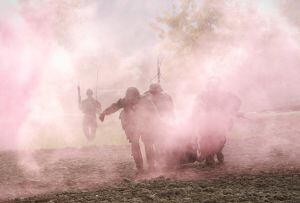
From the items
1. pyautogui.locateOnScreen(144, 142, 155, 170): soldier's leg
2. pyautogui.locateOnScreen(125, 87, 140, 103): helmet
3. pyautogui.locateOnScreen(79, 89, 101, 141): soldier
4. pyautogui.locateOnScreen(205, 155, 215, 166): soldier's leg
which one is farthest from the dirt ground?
pyautogui.locateOnScreen(79, 89, 101, 141): soldier

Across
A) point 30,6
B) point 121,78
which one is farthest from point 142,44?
point 30,6

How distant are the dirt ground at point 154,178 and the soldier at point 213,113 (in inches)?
25.3

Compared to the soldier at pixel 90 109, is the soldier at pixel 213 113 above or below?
below

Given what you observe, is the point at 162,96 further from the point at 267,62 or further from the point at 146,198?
the point at 267,62

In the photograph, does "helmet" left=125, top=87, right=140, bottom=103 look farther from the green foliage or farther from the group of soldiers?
the green foliage

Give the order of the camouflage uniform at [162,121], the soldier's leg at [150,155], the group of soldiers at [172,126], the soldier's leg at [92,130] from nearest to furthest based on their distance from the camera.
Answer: the soldier's leg at [150,155]
the group of soldiers at [172,126]
the camouflage uniform at [162,121]
the soldier's leg at [92,130]

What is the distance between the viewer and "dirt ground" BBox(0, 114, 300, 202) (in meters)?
8.95

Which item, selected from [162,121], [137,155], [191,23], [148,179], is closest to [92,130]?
[162,121]

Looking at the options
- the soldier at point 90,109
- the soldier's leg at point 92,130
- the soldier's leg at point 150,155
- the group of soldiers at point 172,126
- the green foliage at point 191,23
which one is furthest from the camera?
the green foliage at point 191,23

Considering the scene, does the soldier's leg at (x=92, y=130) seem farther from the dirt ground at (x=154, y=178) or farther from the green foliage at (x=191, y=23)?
the green foliage at (x=191, y=23)

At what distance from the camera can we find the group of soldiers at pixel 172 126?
12.5 meters

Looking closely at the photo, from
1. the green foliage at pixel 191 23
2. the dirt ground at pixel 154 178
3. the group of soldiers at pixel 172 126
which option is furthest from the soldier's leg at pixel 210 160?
the green foliage at pixel 191 23

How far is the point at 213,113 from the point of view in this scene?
12.8 metres

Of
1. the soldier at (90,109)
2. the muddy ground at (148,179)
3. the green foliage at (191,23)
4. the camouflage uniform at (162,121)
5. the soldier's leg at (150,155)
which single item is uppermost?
the green foliage at (191,23)
